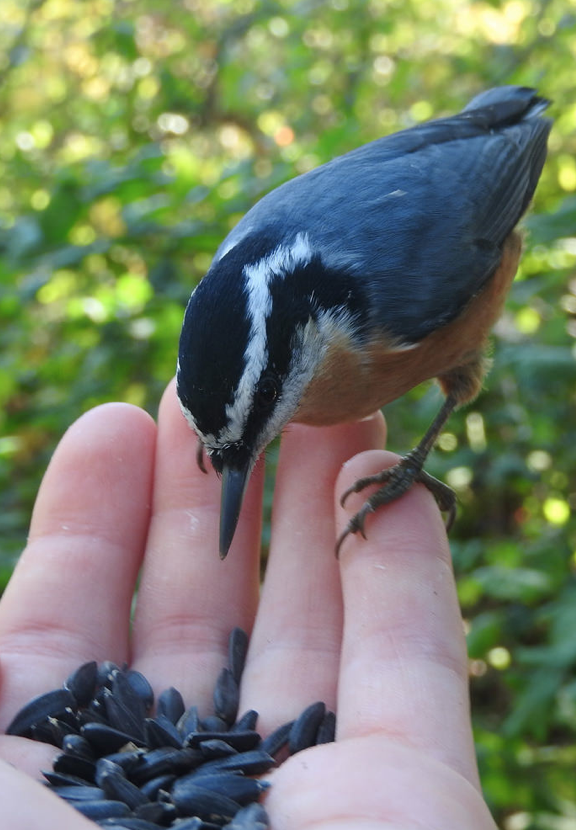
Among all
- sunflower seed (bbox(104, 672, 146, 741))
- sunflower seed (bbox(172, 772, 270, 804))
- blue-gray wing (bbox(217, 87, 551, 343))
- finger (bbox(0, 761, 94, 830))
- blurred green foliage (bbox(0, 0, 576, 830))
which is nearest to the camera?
finger (bbox(0, 761, 94, 830))

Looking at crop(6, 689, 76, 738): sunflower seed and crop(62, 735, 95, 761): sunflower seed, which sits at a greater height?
crop(6, 689, 76, 738): sunflower seed

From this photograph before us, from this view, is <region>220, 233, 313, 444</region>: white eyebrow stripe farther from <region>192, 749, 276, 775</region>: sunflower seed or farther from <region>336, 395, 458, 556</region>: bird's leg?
<region>192, 749, 276, 775</region>: sunflower seed

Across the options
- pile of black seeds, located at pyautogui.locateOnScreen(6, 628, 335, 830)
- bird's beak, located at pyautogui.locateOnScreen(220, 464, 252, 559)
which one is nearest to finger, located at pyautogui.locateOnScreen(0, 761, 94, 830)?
pile of black seeds, located at pyautogui.locateOnScreen(6, 628, 335, 830)

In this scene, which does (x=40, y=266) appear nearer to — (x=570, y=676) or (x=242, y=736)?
(x=242, y=736)

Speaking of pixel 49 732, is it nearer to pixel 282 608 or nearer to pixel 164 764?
pixel 164 764

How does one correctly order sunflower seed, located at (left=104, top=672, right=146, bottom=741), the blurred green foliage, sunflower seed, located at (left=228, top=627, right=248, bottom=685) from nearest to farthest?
sunflower seed, located at (left=104, top=672, right=146, bottom=741), sunflower seed, located at (left=228, top=627, right=248, bottom=685), the blurred green foliage

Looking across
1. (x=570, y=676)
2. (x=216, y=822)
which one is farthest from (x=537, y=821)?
(x=216, y=822)
